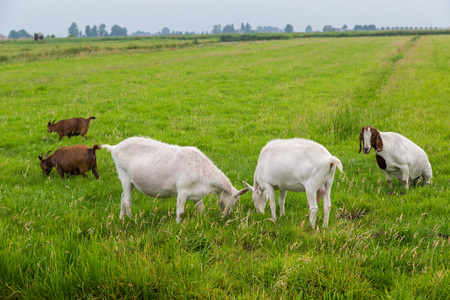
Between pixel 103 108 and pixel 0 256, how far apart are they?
43.1 feet

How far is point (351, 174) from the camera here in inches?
328

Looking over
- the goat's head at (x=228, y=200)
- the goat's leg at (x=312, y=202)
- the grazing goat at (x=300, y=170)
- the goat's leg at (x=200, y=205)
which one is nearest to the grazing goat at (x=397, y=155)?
the grazing goat at (x=300, y=170)

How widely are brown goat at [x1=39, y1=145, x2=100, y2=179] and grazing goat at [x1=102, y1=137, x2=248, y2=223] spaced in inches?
82.2

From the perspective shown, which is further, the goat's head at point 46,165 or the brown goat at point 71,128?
the brown goat at point 71,128

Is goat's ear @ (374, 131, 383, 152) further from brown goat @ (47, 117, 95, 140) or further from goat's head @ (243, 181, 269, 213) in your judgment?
brown goat @ (47, 117, 95, 140)

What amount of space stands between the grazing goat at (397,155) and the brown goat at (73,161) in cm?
560

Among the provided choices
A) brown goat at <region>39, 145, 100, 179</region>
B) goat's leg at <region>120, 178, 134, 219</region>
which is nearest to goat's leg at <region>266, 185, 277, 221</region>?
goat's leg at <region>120, 178, 134, 219</region>

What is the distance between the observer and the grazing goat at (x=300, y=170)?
5.36 metres

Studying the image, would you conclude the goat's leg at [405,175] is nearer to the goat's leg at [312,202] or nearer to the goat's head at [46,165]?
the goat's leg at [312,202]

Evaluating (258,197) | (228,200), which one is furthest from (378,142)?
(228,200)

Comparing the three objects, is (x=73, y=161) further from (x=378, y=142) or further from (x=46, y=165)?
(x=378, y=142)

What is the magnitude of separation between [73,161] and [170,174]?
3.26 m

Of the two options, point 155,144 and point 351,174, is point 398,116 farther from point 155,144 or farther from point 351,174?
point 155,144

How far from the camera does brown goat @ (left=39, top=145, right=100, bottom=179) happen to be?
788cm
